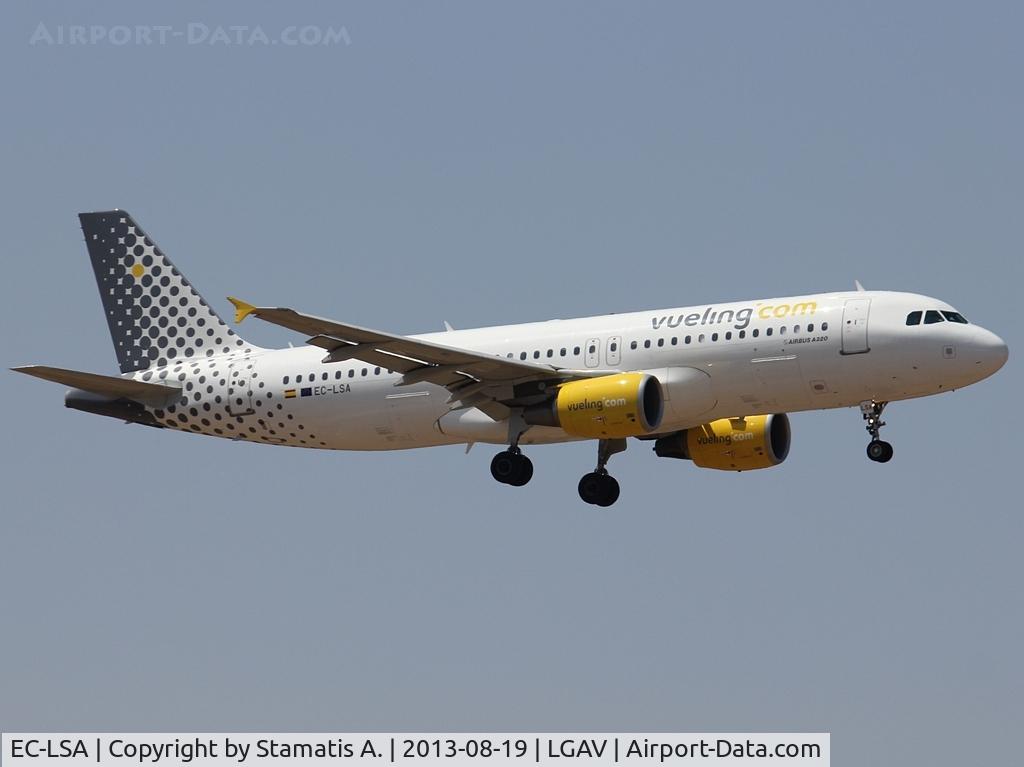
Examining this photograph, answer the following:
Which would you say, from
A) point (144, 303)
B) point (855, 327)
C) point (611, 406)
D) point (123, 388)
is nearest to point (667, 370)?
point (611, 406)

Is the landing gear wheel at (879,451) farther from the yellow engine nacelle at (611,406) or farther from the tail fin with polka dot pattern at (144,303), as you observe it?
the tail fin with polka dot pattern at (144,303)

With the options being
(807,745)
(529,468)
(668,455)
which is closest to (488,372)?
(529,468)

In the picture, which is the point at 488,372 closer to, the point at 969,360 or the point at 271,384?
the point at 271,384

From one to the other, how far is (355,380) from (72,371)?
6895 mm

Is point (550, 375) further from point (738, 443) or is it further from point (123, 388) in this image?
point (123, 388)

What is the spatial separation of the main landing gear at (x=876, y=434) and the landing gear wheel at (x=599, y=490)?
704 centimetres

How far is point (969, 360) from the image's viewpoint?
50031 millimetres

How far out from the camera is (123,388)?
56781mm

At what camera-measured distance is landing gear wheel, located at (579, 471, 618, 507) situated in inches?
2184

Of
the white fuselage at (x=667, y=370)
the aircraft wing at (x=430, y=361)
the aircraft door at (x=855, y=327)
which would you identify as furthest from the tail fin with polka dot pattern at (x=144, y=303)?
the aircraft door at (x=855, y=327)

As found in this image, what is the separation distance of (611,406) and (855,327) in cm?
581

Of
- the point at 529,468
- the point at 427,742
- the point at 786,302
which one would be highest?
the point at 786,302

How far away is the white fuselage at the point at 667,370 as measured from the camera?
5028 centimetres

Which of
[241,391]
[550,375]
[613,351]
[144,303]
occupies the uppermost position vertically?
[144,303]
